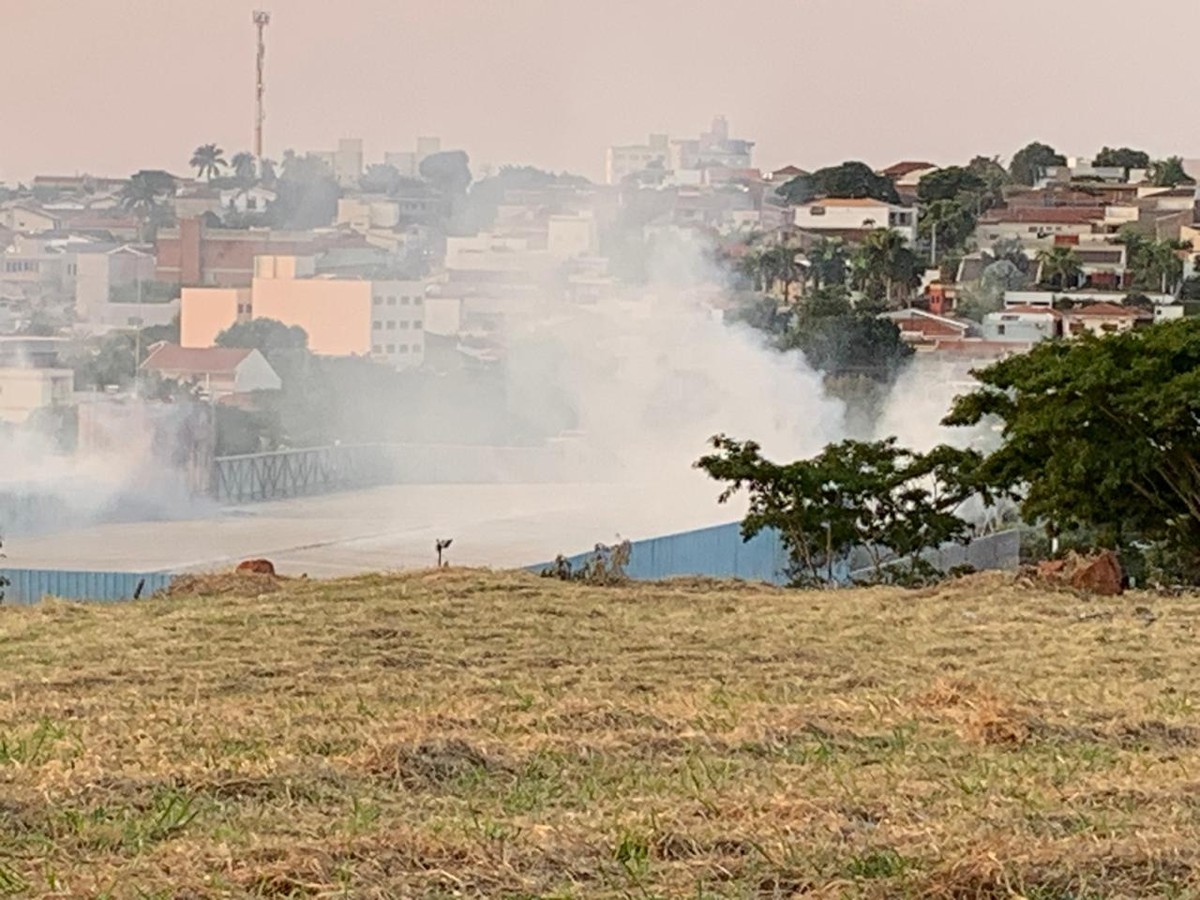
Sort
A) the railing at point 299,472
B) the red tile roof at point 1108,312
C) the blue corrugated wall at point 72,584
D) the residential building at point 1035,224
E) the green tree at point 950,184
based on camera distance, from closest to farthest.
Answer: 1. the blue corrugated wall at point 72,584
2. the railing at point 299,472
3. the red tile roof at point 1108,312
4. the residential building at point 1035,224
5. the green tree at point 950,184

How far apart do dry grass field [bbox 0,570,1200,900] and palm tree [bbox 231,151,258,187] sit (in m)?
77.9

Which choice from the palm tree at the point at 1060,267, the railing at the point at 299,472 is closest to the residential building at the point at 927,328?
the palm tree at the point at 1060,267

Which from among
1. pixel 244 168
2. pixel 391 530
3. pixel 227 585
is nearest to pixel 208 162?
pixel 244 168

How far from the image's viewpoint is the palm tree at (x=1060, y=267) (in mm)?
64375

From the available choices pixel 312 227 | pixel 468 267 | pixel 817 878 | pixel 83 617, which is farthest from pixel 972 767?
pixel 312 227

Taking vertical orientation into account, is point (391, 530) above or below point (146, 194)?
below

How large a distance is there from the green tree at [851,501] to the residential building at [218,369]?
127ft

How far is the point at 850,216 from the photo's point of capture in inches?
3095

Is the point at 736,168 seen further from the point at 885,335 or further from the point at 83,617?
the point at 83,617

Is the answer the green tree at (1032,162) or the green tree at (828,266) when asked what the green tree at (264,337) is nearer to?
the green tree at (828,266)

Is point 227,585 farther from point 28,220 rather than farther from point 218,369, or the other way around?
point 28,220

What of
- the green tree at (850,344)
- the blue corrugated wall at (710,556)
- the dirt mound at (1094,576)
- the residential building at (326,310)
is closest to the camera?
the dirt mound at (1094,576)

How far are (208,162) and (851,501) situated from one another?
72.7 m

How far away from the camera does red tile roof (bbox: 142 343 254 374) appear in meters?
59.8
